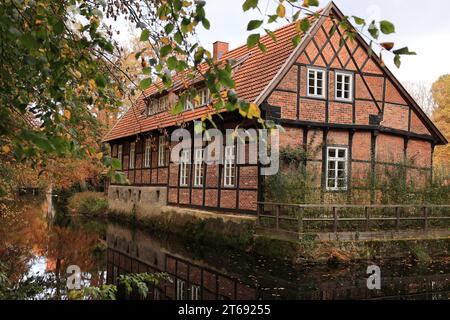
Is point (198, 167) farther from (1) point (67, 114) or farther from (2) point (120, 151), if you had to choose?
(1) point (67, 114)

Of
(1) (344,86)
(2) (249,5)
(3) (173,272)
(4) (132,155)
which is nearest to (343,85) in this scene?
(1) (344,86)

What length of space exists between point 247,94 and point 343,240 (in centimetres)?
534

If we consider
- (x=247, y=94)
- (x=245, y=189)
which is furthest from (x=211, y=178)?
(x=247, y=94)

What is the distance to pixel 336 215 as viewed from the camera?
1198cm

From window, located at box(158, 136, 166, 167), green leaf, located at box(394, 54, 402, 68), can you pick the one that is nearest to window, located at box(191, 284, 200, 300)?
green leaf, located at box(394, 54, 402, 68)

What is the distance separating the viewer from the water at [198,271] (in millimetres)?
8930

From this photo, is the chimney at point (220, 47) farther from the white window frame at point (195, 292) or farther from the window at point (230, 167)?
the white window frame at point (195, 292)

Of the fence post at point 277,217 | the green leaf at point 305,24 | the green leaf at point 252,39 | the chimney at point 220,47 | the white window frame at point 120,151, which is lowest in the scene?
the fence post at point 277,217

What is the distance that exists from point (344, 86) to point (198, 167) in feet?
19.1

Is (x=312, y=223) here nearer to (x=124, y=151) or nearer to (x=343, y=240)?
(x=343, y=240)

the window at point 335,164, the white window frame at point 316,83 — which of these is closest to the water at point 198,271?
the window at point 335,164

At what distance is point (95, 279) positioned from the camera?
10.2 m

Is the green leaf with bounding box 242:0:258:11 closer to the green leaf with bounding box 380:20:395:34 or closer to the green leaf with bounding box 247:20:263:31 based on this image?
the green leaf with bounding box 247:20:263:31

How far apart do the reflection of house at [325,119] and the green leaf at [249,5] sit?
10583 millimetres
